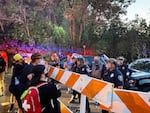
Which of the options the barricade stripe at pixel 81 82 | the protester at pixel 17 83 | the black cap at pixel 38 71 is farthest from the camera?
the protester at pixel 17 83

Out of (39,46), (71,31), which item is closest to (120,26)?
(71,31)

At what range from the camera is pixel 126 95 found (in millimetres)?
5105

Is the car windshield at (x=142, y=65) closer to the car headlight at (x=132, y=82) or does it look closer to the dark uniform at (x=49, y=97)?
the car headlight at (x=132, y=82)

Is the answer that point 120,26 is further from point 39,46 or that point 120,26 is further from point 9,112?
point 9,112

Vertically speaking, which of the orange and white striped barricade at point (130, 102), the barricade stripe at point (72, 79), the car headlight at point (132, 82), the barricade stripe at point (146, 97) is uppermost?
the barricade stripe at point (146, 97)

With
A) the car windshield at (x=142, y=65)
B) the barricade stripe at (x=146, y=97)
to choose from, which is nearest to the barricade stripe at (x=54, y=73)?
the car windshield at (x=142, y=65)

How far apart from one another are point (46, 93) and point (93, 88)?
159 cm

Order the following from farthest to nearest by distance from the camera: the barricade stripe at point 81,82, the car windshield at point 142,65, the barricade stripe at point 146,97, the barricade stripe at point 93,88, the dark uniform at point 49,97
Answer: the car windshield at point 142,65
the barricade stripe at point 81,82
the barricade stripe at point 93,88
the dark uniform at point 49,97
the barricade stripe at point 146,97

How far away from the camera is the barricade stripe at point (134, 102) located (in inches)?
183

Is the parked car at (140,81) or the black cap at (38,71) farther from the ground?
the black cap at (38,71)

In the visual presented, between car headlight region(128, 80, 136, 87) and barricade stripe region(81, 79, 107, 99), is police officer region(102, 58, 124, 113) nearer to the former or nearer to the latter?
barricade stripe region(81, 79, 107, 99)

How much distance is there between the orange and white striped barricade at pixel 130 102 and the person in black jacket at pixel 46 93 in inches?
31.3

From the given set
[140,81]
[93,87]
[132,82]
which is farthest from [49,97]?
[140,81]

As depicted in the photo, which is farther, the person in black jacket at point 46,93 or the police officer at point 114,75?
the police officer at point 114,75
